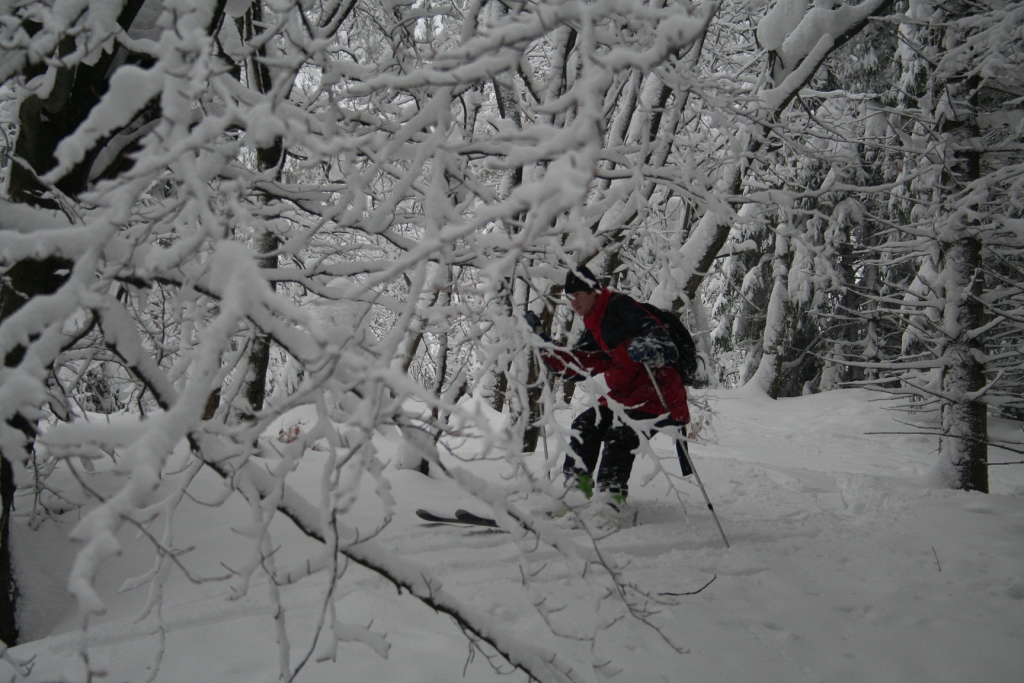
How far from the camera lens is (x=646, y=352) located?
10.3 ft

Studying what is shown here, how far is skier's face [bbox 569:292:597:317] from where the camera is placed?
3379mm

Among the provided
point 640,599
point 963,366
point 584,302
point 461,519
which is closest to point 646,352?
point 584,302

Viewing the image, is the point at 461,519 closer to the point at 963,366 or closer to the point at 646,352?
the point at 646,352

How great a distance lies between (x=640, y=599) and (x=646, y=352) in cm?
132

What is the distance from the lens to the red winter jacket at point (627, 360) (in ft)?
11.1

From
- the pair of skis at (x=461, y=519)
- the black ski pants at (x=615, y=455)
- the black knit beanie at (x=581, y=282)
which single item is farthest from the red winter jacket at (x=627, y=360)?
the pair of skis at (x=461, y=519)

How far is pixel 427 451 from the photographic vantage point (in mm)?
1408

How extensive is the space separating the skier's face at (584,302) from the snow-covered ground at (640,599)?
1.33m

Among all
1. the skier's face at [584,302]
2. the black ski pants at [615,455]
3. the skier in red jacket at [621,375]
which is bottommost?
the black ski pants at [615,455]

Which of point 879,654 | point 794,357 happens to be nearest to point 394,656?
point 879,654

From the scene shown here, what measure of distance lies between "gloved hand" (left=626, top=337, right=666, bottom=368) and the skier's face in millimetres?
437

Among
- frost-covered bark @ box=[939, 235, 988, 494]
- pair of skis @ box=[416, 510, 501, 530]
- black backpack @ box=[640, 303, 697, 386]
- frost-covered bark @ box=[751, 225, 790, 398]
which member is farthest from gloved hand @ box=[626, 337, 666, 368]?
frost-covered bark @ box=[751, 225, 790, 398]

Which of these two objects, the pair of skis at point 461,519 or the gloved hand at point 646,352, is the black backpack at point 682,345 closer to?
the gloved hand at point 646,352

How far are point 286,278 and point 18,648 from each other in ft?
5.80
